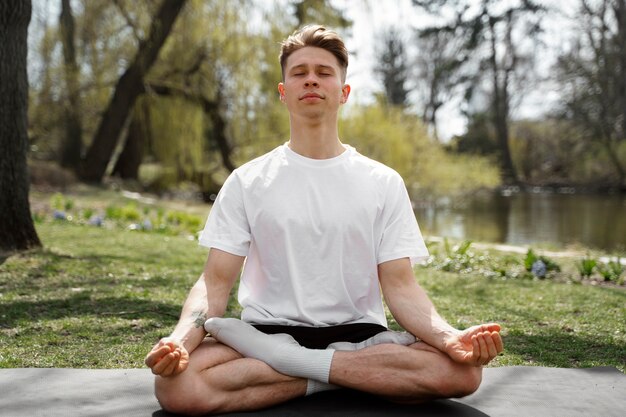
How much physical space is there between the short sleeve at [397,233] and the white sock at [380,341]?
277 millimetres

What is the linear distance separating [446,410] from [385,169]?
3.02 feet

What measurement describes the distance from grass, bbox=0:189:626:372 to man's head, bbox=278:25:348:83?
149 cm

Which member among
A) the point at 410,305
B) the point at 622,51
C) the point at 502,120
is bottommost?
the point at 410,305

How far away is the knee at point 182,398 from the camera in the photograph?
2.24 meters

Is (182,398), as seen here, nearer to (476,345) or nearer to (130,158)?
(476,345)

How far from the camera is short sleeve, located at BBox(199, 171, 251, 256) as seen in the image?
2547 mm

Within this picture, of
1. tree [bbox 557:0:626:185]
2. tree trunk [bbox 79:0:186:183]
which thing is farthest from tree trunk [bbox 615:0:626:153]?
tree trunk [bbox 79:0:186:183]

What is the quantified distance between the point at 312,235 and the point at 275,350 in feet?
1.42

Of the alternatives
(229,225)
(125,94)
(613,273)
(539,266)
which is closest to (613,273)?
(613,273)

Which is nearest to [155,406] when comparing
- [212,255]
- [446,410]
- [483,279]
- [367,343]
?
[212,255]

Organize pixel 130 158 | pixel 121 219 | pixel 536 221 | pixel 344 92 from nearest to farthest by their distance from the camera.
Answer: pixel 344 92, pixel 121 219, pixel 536 221, pixel 130 158

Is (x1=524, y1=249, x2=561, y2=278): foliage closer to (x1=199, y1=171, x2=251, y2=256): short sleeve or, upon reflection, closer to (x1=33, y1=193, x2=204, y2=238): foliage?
(x1=33, y1=193, x2=204, y2=238): foliage

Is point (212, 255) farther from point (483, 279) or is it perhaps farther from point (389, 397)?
point (483, 279)

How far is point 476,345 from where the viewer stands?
2.18 metres
